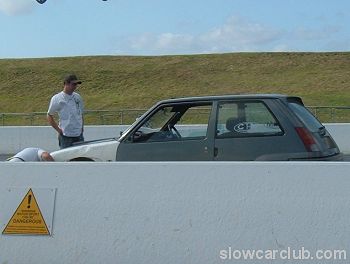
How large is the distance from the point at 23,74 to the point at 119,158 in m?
49.9

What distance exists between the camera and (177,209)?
4809 mm

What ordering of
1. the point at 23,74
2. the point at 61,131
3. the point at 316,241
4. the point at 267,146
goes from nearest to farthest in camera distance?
the point at 316,241, the point at 267,146, the point at 61,131, the point at 23,74

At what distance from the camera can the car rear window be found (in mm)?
6690

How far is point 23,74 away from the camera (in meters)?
54.9

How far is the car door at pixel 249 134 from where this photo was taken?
652 cm

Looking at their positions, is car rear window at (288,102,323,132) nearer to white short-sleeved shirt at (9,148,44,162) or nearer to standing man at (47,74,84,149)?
white short-sleeved shirt at (9,148,44,162)

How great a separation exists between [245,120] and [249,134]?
0.67ft

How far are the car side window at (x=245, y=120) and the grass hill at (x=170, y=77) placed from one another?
33839mm

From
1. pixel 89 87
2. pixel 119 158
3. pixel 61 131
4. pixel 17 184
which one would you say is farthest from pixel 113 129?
pixel 89 87

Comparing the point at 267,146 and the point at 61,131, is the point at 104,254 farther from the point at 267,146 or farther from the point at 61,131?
the point at 61,131

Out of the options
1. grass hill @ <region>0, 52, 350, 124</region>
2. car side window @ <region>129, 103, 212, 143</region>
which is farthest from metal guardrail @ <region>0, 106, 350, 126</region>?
car side window @ <region>129, 103, 212, 143</region>

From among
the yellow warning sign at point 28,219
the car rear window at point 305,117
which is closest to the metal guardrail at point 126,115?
the car rear window at point 305,117

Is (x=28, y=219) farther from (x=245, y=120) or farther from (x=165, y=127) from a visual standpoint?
(x=245, y=120)

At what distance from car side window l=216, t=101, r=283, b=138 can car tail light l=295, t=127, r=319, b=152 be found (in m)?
0.25
